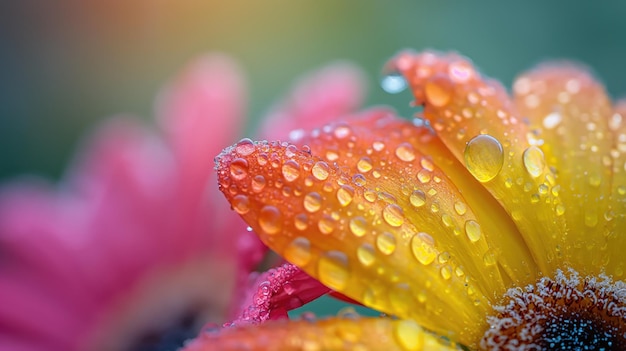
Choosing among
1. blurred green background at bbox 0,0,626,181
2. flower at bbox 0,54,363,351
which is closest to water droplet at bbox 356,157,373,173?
flower at bbox 0,54,363,351

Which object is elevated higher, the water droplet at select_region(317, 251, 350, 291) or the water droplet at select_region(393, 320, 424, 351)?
the water droplet at select_region(317, 251, 350, 291)

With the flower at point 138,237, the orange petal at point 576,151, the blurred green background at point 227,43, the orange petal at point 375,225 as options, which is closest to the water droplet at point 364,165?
the orange petal at point 375,225

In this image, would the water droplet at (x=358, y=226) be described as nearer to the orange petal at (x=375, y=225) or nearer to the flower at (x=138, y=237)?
the orange petal at (x=375, y=225)

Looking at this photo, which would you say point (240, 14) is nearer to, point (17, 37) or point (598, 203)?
point (17, 37)

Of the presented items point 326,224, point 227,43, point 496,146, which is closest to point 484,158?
point 496,146

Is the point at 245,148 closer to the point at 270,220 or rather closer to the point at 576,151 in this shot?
the point at 270,220

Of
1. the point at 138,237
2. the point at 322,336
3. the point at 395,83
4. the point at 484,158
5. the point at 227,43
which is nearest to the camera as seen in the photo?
the point at 322,336

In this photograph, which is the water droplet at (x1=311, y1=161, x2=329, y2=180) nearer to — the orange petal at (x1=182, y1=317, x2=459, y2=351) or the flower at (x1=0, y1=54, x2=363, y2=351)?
the orange petal at (x1=182, y1=317, x2=459, y2=351)
